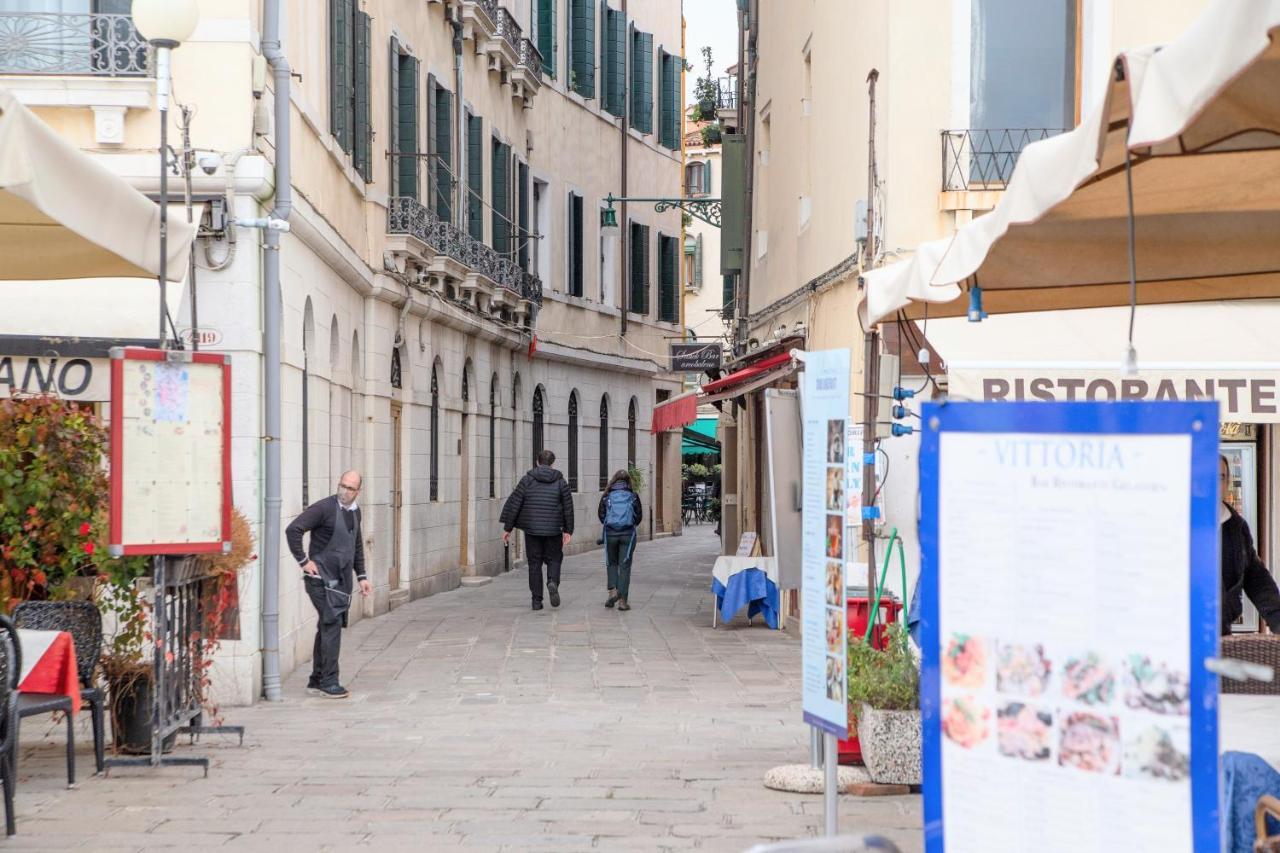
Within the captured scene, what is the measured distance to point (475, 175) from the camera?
24766 millimetres

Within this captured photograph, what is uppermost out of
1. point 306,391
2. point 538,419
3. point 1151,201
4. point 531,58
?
point 531,58

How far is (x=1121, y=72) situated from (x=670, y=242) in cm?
3495

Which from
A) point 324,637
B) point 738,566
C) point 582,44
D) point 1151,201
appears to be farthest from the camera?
point 582,44

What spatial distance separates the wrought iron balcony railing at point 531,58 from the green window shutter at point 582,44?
2.88 m

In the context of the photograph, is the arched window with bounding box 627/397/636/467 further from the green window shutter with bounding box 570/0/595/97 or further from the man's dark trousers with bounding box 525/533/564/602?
the man's dark trousers with bounding box 525/533/564/602

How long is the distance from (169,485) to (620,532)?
10.7 meters

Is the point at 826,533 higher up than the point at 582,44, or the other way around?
the point at 582,44

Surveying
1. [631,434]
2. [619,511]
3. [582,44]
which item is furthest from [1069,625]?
[631,434]

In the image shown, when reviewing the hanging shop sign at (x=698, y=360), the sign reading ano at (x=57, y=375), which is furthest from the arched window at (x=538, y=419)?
the sign reading ano at (x=57, y=375)

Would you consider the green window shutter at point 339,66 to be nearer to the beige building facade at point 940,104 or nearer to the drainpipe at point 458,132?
the beige building facade at point 940,104

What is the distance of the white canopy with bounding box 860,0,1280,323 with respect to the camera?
3945 millimetres

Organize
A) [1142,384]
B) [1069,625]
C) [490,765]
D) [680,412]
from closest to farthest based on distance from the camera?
[1069,625]
[490,765]
[1142,384]
[680,412]

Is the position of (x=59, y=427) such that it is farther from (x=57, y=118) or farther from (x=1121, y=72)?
(x=1121, y=72)

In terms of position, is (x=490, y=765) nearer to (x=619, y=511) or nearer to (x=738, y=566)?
(x=738, y=566)
